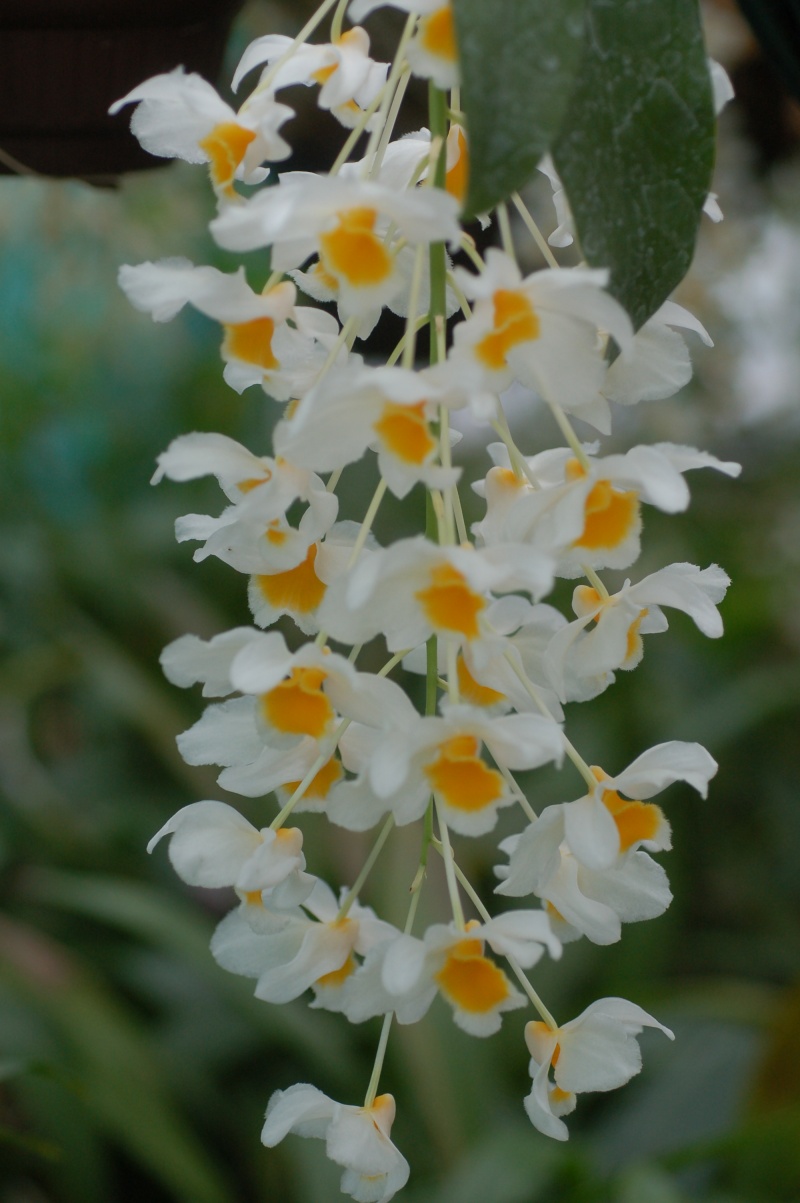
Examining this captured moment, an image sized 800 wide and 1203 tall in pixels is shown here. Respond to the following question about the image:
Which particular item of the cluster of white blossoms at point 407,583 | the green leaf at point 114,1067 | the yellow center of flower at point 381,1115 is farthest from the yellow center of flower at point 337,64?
the green leaf at point 114,1067

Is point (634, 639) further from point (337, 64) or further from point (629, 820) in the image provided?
point (337, 64)

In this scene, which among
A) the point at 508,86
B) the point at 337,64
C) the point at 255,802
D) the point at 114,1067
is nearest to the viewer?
the point at 508,86

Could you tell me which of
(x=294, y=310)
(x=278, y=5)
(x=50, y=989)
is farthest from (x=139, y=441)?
(x=294, y=310)

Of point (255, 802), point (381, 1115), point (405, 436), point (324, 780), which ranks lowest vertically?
point (255, 802)

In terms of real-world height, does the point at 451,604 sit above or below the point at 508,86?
below

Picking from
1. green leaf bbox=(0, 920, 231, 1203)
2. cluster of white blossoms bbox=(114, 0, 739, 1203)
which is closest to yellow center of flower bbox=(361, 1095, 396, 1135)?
cluster of white blossoms bbox=(114, 0, 739, 1203)

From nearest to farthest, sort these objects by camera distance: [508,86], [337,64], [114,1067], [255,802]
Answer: [508,86] → [337,64] → [114,1067] → [255,802]

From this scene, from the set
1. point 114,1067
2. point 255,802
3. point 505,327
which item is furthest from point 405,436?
point 255,802

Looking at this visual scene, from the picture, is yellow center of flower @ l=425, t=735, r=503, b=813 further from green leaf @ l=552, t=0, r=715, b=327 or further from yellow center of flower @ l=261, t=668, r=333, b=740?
green leaf @ l=552, t=0, r=715, b=327
